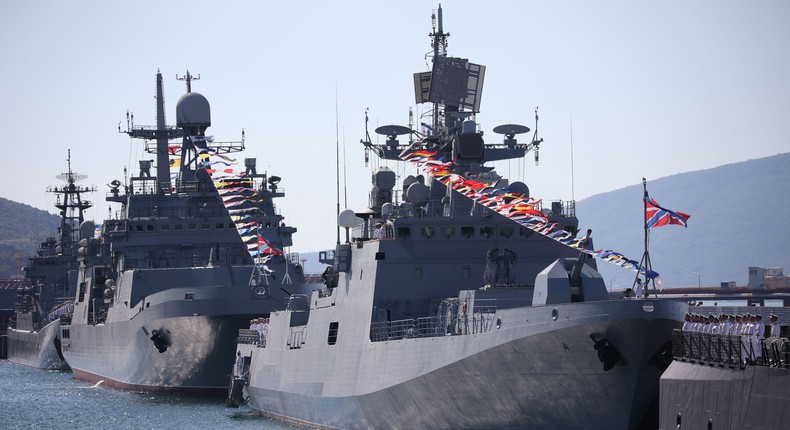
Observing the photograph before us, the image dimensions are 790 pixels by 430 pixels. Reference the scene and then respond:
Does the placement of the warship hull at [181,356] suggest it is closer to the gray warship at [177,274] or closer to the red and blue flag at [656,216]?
the gray warship at [177,274]

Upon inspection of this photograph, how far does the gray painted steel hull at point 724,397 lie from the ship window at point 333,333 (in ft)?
42.9

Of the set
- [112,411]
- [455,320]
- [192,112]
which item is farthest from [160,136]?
[455,320]

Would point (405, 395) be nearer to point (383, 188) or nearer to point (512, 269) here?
point (512, 269)

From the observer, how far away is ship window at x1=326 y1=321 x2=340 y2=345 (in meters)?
33.7

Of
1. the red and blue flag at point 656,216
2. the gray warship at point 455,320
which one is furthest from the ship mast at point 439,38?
the red and blue flag at point 656,216

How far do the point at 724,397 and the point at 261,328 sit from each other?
24.8 metres

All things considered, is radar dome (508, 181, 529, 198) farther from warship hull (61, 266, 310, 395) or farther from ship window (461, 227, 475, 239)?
warship hull (61, 266, 310, 395)

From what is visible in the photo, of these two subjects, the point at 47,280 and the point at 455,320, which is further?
the point at 47,280

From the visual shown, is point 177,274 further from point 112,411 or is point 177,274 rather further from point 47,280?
point 47,280

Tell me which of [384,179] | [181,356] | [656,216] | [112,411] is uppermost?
[384,179]

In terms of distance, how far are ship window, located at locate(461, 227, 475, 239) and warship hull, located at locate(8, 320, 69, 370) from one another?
4778cm

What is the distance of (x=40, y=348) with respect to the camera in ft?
259

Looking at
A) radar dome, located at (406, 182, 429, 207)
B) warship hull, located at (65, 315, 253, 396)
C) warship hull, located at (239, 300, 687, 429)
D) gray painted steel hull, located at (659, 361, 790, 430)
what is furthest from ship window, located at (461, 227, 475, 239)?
warship hull, located at (65, 315, 253, 396)

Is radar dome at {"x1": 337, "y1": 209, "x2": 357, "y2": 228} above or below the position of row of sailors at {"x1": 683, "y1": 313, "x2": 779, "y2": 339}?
above
